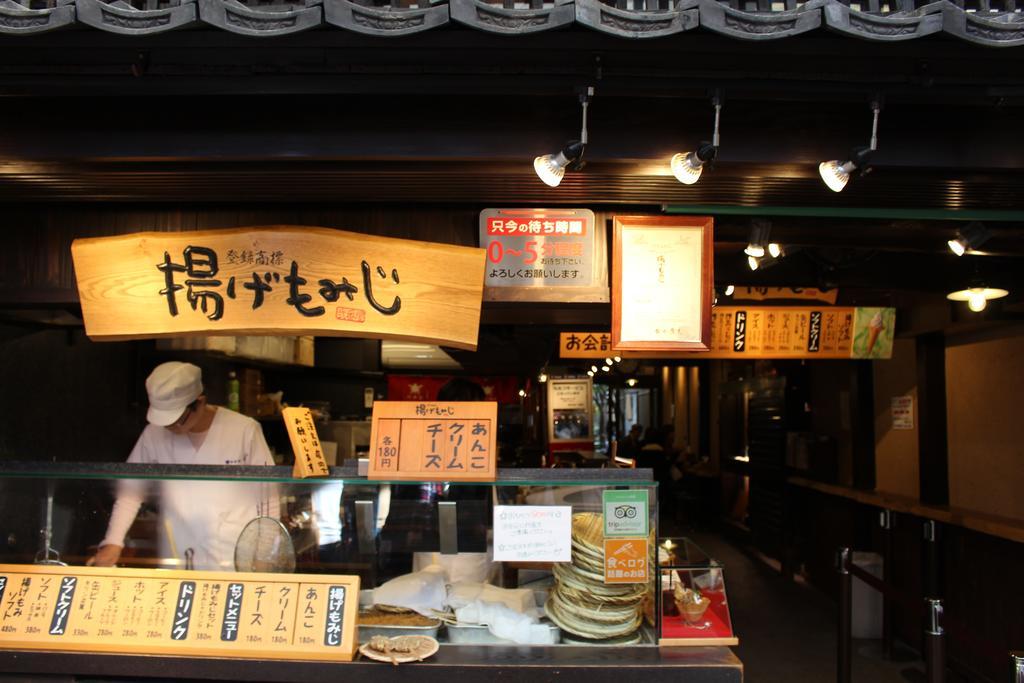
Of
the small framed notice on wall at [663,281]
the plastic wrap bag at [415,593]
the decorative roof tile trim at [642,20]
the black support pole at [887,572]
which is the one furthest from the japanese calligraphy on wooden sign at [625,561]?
the black support pole at [887,572]

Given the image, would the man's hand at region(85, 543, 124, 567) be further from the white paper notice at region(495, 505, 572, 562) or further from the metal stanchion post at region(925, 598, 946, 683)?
the metal stanchion post at region(925, 598, 946, 683)

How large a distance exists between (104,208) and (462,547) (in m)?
3.12

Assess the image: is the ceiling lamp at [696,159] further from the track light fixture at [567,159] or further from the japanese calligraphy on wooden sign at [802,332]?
the japanese calligraphy on wooden sign at [802,332]

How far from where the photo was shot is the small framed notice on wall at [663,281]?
450 centimetres

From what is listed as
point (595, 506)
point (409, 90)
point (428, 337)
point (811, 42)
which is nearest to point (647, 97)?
point (811, 42)

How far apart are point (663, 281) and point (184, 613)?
3158 mm

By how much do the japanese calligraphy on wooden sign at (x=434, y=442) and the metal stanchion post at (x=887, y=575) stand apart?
20.3 ft

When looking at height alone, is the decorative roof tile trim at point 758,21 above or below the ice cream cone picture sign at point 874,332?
above

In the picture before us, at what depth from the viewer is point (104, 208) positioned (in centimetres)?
481

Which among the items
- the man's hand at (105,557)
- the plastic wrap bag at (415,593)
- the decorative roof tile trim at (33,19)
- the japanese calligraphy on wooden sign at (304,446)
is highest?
the decorative roof tile trim at (33,19)

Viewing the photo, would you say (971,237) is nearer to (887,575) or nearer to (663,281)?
(663,281)

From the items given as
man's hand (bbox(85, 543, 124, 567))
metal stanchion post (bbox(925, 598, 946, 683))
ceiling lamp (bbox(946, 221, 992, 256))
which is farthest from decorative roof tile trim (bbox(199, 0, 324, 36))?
metal stanchion post (bbox(925, 598, 946, 683))

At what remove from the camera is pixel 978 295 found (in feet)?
22.1

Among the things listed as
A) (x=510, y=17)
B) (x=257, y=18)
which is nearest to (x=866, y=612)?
(x=510, y=17)
